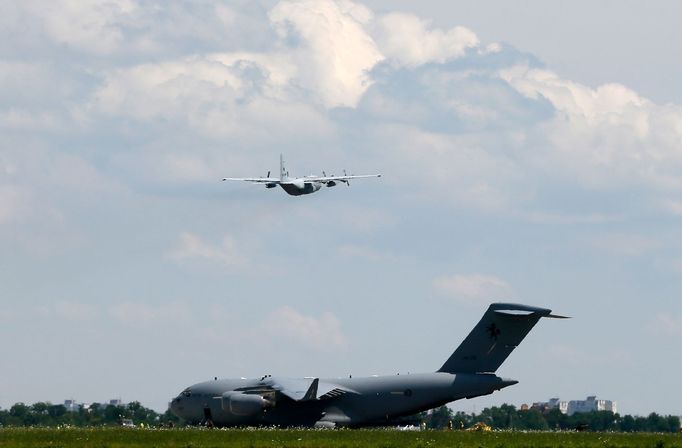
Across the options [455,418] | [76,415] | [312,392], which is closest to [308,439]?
[312,392]

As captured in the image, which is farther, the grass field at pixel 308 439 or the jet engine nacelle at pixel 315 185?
the jet engine nacelle at pixel 315 185

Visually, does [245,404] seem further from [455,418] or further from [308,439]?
[455,418]

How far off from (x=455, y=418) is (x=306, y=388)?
4009 cm

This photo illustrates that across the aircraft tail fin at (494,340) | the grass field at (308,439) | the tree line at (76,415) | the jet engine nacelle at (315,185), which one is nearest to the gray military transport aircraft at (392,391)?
the aircraft tail fin at (494,340)

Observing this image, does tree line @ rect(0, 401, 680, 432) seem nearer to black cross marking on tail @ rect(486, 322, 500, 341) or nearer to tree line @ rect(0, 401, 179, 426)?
tree line @ rect(0, 401, 179, 426)

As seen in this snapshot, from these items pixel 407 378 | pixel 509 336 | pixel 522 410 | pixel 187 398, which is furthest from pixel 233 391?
pixel 522 410

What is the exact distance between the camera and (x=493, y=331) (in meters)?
72.6

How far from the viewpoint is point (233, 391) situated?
7406 centimetres

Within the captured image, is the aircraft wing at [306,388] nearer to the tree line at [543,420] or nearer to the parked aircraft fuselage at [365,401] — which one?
the parked aircraft fuselage at [365,401]

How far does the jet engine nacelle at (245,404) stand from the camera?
237 feet

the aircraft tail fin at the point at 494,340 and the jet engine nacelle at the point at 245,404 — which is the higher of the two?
the aircraft tail fin at the point at 494,340

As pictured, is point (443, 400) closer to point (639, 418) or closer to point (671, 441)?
point (671, 441)

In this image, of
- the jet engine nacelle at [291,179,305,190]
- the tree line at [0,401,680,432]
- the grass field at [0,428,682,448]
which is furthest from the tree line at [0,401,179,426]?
the grass field at [0,428,682,448]

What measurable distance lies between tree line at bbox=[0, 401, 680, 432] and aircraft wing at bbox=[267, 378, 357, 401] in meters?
25.7
